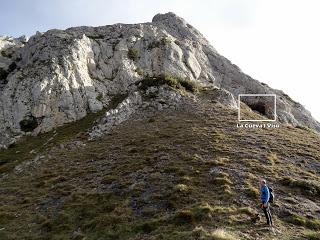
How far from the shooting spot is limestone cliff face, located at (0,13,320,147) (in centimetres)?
6412

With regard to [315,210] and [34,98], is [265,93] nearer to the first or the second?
[34,98]

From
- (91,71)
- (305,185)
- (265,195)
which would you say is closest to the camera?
(265,195)

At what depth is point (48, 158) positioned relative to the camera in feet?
153

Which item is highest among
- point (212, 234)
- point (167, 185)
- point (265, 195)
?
point (265, 195)

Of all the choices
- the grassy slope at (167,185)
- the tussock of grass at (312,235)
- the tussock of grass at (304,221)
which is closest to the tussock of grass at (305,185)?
the grassy slope at (167,185)

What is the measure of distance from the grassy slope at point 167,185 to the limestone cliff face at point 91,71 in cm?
1275

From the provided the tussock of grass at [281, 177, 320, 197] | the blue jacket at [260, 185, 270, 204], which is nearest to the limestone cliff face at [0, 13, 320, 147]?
the tussock of grass at [281, 177, 320, 197]

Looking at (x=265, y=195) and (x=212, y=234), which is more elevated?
(x=265, y=195)

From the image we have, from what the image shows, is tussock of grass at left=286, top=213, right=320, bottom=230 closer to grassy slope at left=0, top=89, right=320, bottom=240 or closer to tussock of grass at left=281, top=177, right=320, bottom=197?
grassy slope at left=0, top=89, right=320, bottom=240

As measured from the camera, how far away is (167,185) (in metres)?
33.9

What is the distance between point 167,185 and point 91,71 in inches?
1727

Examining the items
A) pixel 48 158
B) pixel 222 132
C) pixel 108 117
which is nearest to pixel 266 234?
pixel 222 132

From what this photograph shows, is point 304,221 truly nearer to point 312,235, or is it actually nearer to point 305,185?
point 312,235

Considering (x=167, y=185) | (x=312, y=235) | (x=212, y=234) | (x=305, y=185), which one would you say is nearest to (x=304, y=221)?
(x=312, y=235)
